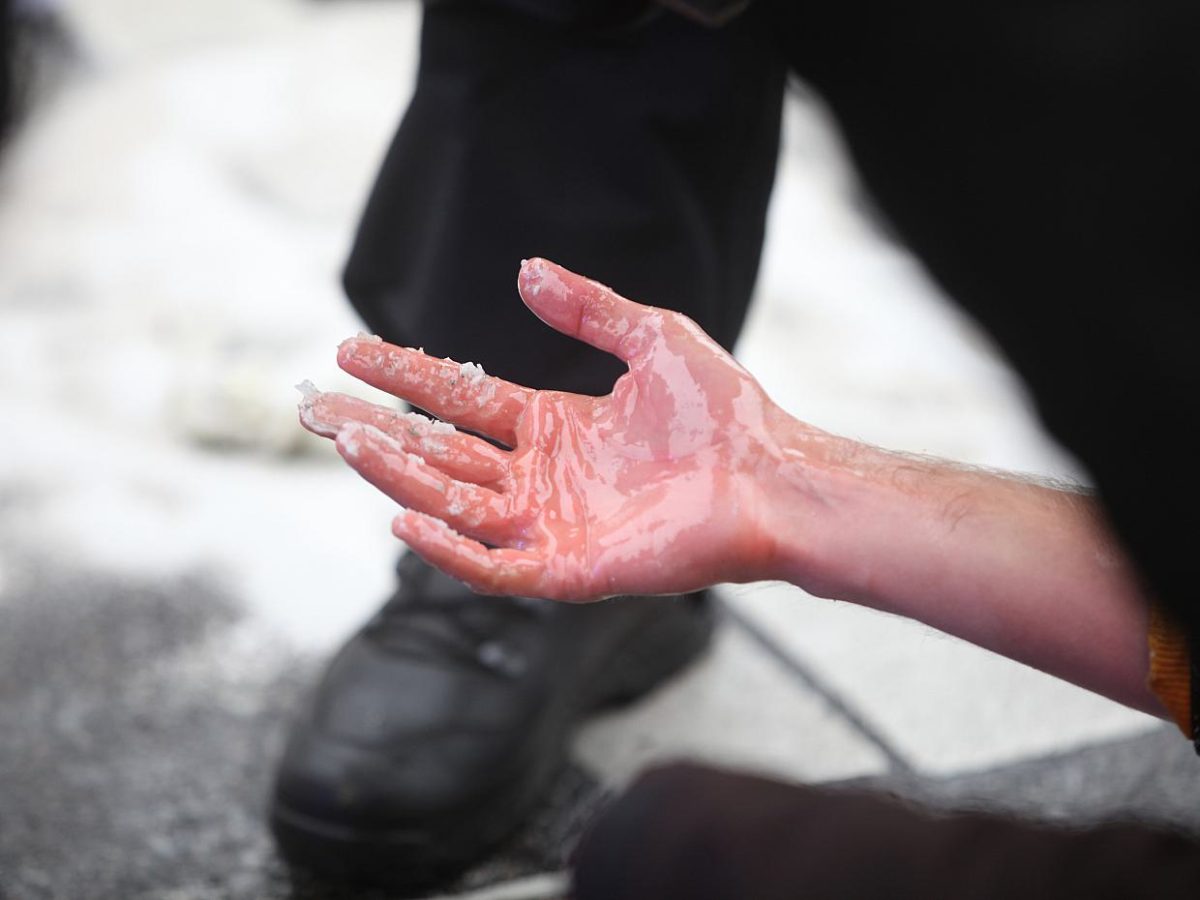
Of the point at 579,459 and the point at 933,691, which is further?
the point at 933,691

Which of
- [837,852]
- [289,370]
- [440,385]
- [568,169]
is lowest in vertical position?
[289,370]

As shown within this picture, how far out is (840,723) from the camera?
51.4 inches

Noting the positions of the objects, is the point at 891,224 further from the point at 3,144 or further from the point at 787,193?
the point at 3,144

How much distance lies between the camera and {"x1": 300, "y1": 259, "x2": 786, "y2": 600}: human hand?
2.49 ft

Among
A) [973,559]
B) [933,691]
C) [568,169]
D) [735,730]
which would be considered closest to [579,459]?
[973,559]

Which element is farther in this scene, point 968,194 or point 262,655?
point 262,655

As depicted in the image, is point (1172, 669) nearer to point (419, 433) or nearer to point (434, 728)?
point (419, 433)

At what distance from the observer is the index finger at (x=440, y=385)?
84cm

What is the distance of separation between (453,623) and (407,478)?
0.44 metres

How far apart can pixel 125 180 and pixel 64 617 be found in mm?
1285

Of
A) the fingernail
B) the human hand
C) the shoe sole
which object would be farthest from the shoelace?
the fingernail

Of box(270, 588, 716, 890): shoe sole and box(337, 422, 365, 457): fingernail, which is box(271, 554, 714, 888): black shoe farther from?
box(337, 422, 365, 457): fingernail

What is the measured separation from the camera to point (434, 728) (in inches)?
43.4

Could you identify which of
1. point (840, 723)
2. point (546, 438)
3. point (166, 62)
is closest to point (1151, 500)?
point (546, 438)
